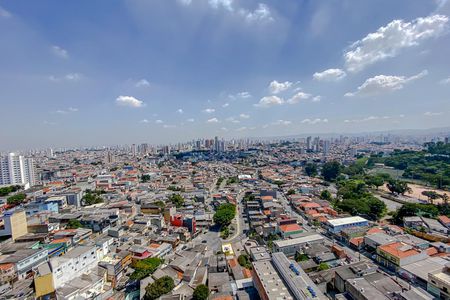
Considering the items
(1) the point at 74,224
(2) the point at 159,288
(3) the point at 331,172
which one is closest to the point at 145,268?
(2) the point at 159,288

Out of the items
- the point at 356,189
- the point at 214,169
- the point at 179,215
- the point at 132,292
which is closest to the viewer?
the point at 132,292

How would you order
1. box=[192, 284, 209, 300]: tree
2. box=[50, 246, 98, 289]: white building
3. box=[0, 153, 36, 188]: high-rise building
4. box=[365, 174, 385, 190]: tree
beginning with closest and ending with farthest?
box=[192, 284, 209, 300]: tree, box=[50, 246, 98, 289]: white building, box=[365, 174, 385, 190]: tree, box=[0, 153, 36, 188]: high-rise building

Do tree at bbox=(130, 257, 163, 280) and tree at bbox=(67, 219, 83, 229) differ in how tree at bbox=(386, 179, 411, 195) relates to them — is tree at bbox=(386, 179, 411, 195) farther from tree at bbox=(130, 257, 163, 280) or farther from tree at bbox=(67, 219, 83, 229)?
tree at bbox=(67, 219, 83, 229)

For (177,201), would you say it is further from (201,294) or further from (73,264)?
(201,294)

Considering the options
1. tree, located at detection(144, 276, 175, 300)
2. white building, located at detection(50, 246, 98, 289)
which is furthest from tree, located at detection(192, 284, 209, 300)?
white building, located at detection(50, 246, 98, 289)

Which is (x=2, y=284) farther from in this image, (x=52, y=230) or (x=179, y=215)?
(x=179, y=215)

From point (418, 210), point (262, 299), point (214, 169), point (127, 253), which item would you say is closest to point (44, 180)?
point (214, 169)
